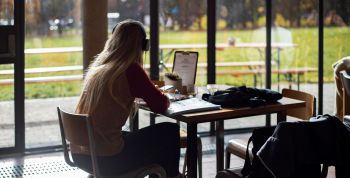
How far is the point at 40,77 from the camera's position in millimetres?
4957

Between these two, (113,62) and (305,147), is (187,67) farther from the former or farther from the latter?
(305,147)

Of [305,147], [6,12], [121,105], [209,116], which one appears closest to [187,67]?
[209,116]

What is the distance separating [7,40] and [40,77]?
464 mm

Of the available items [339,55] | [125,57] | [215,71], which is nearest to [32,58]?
[215,71]

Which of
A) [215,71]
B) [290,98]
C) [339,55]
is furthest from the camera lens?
[339,55]

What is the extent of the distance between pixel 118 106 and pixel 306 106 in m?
1.30

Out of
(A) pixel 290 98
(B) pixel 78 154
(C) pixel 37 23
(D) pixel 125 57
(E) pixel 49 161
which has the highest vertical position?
(C) pixel 37 23

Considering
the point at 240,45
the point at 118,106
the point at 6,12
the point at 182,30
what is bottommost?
the point at 118,106

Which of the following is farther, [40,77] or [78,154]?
[40,77]

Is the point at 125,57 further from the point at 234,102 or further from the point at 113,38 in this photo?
the point at 234,102

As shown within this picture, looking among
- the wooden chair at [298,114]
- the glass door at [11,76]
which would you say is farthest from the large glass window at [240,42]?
the wooden chair at [298,114]

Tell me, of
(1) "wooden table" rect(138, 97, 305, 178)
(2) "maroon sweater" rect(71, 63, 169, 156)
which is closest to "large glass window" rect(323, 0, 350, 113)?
(1) "wooden table" rect(138, 97, 305, 178)

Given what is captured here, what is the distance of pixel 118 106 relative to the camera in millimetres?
2807

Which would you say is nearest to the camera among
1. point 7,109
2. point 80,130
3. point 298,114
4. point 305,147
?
point 305,147
